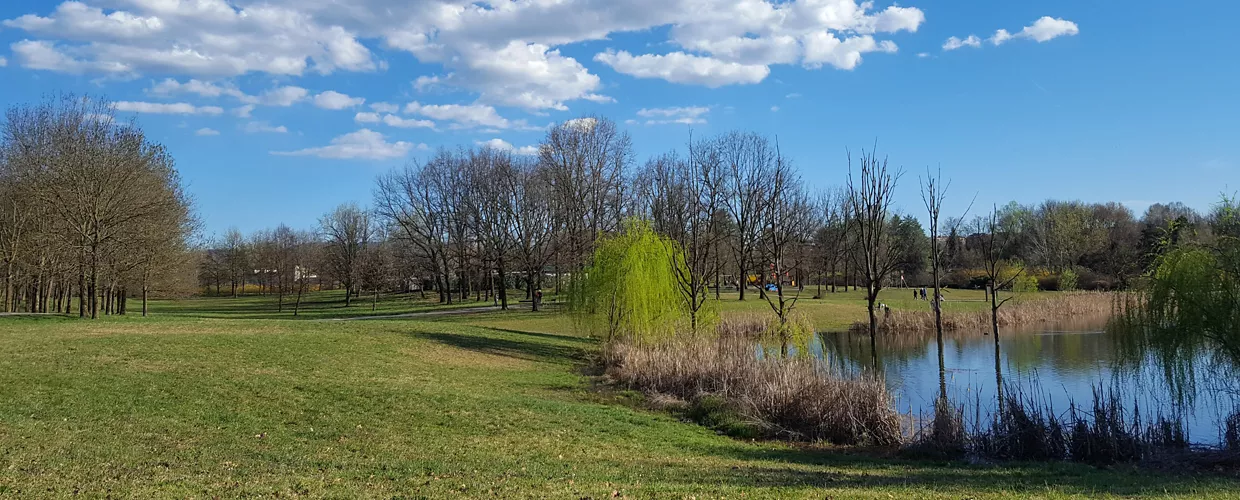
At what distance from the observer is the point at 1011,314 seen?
38.3 m

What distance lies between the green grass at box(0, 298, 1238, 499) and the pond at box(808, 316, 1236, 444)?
15.0ft

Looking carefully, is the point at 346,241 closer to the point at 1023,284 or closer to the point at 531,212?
the point at 531,212

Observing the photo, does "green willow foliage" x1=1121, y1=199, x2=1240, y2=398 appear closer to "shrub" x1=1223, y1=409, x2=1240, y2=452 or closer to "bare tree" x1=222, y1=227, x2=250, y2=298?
"shrub" x1=1223, y1=409, x2=1240, y2=452

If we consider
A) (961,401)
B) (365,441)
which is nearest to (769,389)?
(961,401)

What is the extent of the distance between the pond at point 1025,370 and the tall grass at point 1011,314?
3.34 ft

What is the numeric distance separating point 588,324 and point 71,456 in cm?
1943

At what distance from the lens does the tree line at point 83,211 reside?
990 inches

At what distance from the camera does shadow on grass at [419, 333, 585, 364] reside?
2491 cm

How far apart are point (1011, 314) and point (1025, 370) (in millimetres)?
17405

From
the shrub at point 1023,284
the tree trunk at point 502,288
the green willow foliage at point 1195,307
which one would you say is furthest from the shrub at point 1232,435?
the tree trunk at point 502,288

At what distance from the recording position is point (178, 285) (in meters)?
41.7

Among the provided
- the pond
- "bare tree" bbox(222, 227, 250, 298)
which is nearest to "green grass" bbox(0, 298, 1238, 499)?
the pond

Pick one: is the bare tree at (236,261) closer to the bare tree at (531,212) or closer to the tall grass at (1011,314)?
the bare tree at (531,212)

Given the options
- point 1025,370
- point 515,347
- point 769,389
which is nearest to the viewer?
point 769,389
